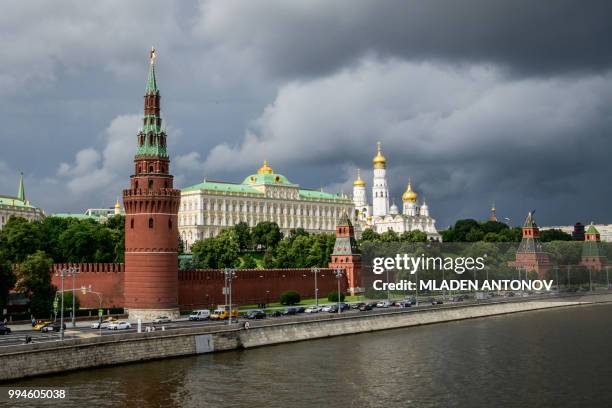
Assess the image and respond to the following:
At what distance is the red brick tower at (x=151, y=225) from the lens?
77625 mm

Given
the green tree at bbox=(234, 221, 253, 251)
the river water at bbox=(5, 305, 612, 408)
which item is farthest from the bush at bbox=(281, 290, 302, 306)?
the green tree at bbox=(234, 221, 253, 251)

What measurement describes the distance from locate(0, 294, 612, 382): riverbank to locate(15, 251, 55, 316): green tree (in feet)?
62.7

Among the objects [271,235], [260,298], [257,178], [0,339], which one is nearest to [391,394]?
[0,339]

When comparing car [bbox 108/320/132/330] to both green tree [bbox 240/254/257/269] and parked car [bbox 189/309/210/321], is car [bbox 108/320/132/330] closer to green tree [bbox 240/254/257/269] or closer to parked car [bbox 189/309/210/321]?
parked car [bbox 189/309/210/321]

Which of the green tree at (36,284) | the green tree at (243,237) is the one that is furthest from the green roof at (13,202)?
the green tree at (36,284)

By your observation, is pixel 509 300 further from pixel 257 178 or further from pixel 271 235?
pixel 257 178

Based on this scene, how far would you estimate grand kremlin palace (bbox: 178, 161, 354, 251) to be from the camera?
173375mm

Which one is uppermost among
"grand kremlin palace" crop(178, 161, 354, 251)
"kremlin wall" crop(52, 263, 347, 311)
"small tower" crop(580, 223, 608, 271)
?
"grand kremlin palace" crop(178, 161, 354, 251)

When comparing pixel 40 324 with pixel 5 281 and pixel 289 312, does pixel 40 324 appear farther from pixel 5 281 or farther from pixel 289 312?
pixel 289 312

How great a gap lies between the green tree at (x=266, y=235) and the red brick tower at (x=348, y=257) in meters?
38.1

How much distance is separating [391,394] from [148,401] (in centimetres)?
1357

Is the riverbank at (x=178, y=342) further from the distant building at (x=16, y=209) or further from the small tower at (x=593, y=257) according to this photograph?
the distant building at (x=16, y=209)

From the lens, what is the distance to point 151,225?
78.2 meters

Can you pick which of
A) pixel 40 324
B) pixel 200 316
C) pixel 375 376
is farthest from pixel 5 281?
pixel 375 376
